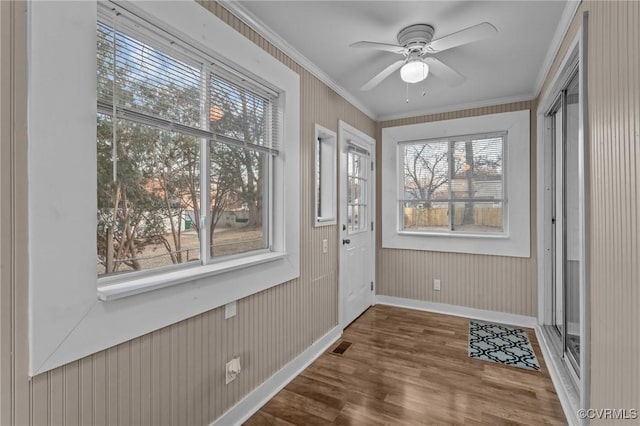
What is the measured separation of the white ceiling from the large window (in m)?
0.48

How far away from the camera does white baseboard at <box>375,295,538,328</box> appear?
11.3ft

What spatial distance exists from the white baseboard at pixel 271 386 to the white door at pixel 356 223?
0.52m

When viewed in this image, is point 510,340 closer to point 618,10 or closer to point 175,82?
point 618,10

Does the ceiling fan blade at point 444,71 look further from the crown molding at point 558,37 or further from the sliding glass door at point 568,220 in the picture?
the sliding glass door at point 568,220

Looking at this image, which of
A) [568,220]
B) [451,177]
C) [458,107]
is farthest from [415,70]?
[451,177]

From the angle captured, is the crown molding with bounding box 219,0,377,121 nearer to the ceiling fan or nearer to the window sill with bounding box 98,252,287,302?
the ceiling fan

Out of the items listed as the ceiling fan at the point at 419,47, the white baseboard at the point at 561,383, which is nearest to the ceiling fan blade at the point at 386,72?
the ceiling fan at the point at 419,47

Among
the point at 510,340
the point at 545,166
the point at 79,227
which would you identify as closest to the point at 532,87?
the point at 545,166

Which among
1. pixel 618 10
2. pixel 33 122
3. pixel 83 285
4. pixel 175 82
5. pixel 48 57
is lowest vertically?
pixel 83 285

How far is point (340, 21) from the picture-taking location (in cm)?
206

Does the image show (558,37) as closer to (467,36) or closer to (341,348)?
(467,36)

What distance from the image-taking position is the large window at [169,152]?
136 centimetres

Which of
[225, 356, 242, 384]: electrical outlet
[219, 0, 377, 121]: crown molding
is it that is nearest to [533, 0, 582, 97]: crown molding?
[219, 0, 377, 121]: crown molding

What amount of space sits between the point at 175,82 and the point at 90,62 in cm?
44
